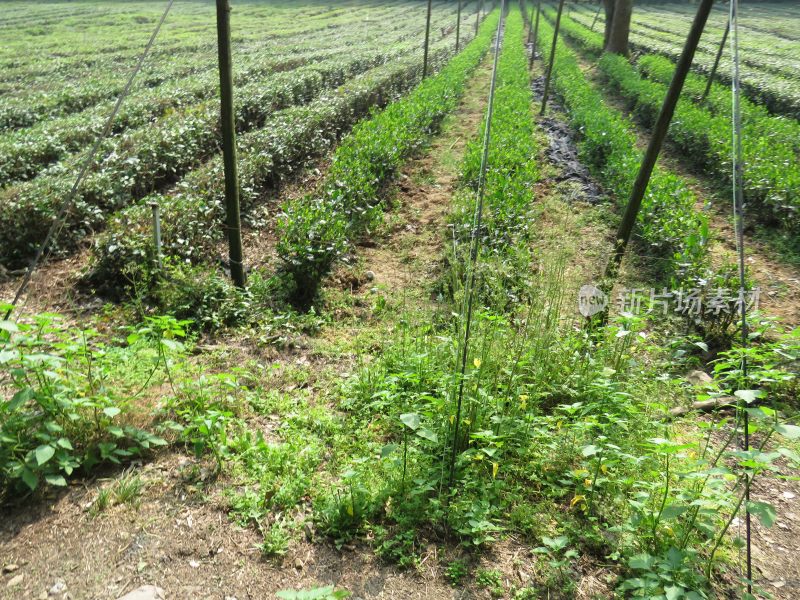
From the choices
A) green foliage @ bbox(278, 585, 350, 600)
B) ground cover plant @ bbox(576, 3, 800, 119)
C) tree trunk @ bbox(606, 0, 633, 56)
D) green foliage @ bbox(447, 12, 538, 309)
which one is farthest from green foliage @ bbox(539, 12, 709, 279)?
tree trunk @ bbox(606, 0, 633, 56)

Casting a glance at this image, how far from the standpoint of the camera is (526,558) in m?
2.81

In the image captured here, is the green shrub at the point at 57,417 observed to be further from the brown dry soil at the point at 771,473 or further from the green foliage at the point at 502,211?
the brown dry soil at the point at 771,473

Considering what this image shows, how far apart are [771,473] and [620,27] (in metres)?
23.6

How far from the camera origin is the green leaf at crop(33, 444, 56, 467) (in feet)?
8.46

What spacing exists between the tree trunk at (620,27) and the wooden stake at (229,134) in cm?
2223

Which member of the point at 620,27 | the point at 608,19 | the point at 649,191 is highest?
the point at 608,19

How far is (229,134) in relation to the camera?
490cm

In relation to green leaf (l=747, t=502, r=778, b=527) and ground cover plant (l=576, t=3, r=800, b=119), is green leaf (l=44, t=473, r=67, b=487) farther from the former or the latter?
ground cover plant (l=576, t=3, r=800, b=119)

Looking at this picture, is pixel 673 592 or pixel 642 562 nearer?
pixel 673 592

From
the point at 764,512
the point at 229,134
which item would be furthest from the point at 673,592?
the point at 229,134

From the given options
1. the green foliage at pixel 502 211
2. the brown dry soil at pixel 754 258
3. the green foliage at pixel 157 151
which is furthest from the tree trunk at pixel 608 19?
the brown dry soil at pixel 754 258

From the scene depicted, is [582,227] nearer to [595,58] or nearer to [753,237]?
[753,237]

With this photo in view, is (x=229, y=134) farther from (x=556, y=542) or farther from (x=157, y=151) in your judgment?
(x=556, y=542)

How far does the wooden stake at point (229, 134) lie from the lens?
447cm
